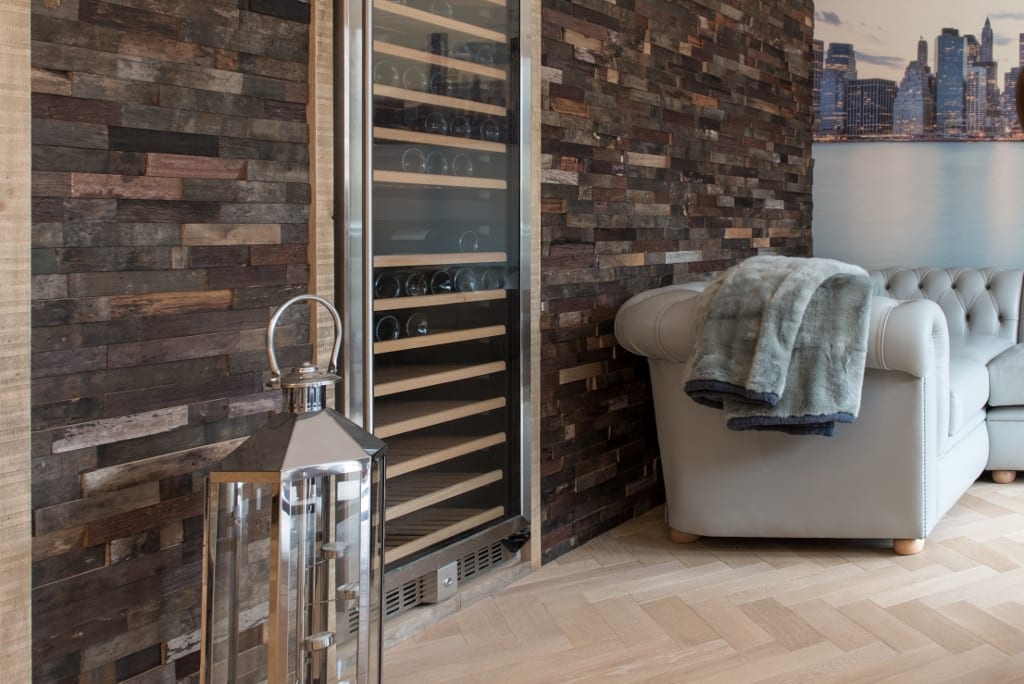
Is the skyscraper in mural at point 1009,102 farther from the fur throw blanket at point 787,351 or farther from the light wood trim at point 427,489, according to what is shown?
the light wood trim at point 427,489

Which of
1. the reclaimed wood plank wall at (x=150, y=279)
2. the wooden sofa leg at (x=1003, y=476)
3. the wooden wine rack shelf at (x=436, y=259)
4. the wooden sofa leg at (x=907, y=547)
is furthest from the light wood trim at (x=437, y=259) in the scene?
the wooden sofa leg at (x=1003, y=476)

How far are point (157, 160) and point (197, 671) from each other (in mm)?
1029

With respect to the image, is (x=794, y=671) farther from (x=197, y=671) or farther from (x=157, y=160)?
(x=157, y=160)

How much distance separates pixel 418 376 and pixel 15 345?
1.09m

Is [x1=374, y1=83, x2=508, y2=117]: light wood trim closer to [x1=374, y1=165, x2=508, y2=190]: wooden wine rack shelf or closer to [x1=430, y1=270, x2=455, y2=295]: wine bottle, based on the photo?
[x1=374, y1=165, x2=508, y2=190]: wooden wine rack shelf

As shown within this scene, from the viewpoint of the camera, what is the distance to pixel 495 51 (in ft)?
9.05

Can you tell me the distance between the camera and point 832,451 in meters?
2.96

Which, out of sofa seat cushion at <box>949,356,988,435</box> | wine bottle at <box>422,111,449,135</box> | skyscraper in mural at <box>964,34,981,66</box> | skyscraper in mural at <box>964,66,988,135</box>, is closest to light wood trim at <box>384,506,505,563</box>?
wine bottle at <box>422,111,449,135</box>

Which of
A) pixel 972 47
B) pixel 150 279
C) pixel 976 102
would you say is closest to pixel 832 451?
pixel 150 279

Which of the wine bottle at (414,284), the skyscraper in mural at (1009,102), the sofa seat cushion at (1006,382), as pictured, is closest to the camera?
the wine bottle at (414,284)

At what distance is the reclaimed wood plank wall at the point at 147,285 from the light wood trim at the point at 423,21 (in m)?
0.29

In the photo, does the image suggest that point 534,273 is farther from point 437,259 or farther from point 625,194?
point 625,194

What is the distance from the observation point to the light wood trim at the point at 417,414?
2.45 meters

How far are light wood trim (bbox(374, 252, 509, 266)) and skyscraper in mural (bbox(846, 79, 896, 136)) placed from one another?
3147 millimetres
